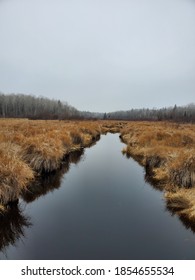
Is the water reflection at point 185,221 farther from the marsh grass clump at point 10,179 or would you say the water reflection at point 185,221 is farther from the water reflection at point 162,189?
the marsh grass clump at point 10,179

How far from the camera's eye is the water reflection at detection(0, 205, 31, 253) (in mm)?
5470

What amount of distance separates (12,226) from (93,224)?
168cm

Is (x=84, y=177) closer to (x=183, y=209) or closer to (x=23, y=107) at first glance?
(x=183, y=209)

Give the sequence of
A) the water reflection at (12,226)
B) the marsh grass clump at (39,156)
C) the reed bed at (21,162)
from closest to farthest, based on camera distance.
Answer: the water reflection at (12,226), the reed bed at (21,162), the marsh grass clump at (39,156)

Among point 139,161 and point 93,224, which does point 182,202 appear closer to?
point 93,224

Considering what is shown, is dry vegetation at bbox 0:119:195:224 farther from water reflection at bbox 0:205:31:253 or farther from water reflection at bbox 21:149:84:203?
water reflection at bbox 0:205:31:253

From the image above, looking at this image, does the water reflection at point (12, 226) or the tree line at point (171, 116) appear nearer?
the water reflection at point (12, 226)

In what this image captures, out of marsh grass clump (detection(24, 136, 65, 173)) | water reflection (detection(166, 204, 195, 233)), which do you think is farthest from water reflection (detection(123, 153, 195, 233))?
marsh grass clump (detection(24, 136, 65, 173))

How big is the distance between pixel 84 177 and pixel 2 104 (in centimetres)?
7900

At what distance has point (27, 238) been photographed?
5590mm

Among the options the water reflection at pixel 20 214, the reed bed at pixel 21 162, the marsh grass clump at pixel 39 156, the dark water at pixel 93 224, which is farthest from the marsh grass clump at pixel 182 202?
the marsh grass clump at pixel 39 156

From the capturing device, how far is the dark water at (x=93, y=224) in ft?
16.7

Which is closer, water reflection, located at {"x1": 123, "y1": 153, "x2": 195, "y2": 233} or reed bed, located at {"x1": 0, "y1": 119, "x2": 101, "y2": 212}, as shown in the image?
water reflection, located at {"x1": 123, "y1": 153, "x2": 195, "y2": 233}

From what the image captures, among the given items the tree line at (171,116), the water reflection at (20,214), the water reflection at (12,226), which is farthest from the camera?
the tree line at (171,116)
